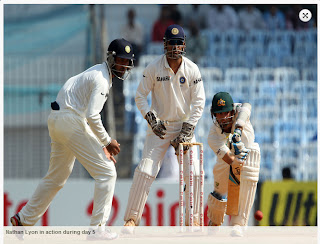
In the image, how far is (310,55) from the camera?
12.6 meters

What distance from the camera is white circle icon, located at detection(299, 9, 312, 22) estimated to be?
41.2 feet

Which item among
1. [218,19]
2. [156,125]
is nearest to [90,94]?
[156,125]

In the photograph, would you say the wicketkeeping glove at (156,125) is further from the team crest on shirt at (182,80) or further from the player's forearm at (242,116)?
the player's forearm at (242,116)

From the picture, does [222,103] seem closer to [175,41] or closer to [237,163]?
[237,163]

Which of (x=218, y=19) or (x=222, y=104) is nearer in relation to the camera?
(x=222, y=104)

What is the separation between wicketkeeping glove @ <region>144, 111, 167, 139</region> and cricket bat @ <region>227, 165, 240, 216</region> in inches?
29.4

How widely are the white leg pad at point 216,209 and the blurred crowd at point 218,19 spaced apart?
5.99 m

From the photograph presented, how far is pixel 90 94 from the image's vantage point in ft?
19.8

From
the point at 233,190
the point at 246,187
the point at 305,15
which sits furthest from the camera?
the point at 305,15

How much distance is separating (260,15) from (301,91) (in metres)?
1.76

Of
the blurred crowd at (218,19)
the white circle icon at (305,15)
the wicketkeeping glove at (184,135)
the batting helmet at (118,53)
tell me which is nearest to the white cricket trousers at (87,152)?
the batting helmet at (118,53)

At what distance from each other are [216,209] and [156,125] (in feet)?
3.56

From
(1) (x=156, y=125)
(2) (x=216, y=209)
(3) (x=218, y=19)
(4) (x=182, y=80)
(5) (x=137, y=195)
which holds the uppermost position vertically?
(3) (x=218, y=19)

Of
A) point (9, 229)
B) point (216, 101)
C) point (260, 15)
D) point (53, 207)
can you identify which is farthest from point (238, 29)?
point (9, 229)
